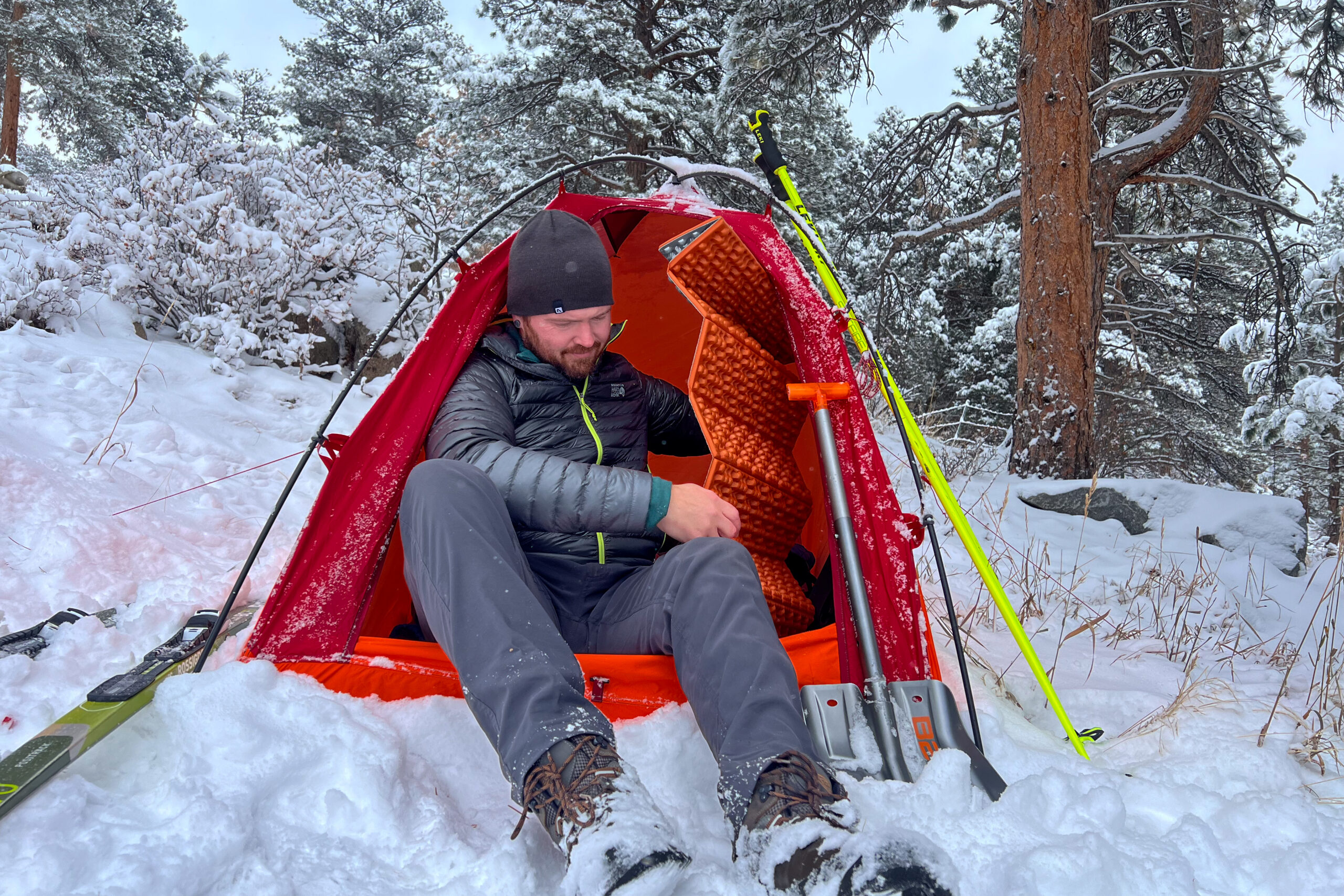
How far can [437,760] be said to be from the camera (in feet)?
4.92

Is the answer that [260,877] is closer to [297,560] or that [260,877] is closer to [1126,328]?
[297,560]

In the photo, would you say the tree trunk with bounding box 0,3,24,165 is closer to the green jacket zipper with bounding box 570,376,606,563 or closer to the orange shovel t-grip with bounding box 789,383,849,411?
the green jacket zipper with bounding box 570,376,606,563

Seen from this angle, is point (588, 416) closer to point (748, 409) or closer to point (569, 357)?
point (569, 357)

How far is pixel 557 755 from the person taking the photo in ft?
3.93

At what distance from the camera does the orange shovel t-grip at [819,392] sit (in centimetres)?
195

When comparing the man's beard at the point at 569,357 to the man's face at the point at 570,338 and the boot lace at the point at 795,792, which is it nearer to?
the man's face at the point at 570,338

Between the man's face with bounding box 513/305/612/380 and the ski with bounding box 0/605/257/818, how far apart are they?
1.02m

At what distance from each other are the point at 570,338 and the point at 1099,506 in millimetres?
3403

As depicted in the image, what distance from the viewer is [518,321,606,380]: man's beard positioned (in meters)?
1.92

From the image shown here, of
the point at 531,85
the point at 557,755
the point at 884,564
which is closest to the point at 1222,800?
the point at 884,564

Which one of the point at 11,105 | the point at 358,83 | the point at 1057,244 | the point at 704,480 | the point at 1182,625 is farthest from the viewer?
the point at 358,83

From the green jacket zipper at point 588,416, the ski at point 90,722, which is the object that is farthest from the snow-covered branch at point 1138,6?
the ski at point 90,722

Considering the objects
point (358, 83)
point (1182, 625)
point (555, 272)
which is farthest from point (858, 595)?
point (358, 83)

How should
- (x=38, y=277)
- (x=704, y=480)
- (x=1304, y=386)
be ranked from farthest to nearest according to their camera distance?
(x=1304, y=386)
(x=38, y=277)
(x=704, y=480)
